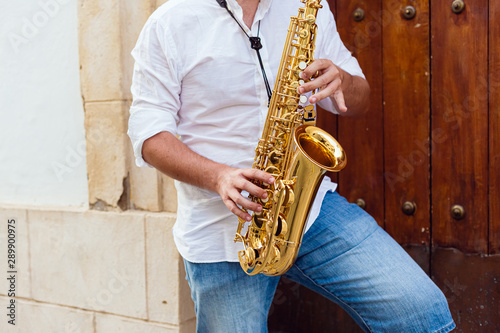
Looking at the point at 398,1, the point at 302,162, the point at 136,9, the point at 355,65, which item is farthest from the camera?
the point at 136,9

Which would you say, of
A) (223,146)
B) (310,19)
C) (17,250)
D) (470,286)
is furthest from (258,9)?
(17,250)

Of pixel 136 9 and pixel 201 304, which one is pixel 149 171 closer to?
pixel 136 9

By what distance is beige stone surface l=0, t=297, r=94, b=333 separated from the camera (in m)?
3.21

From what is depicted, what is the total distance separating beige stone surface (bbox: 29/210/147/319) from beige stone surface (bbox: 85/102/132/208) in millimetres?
112

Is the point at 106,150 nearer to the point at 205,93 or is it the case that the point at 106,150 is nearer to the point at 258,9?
the point at 205,93

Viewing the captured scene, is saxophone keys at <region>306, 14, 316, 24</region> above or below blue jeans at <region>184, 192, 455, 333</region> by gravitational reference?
above

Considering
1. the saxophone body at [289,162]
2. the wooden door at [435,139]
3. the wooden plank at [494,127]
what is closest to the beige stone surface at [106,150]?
the wooden door at [435,139]

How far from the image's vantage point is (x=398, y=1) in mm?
2738

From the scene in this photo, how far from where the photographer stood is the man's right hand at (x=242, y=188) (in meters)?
1.78

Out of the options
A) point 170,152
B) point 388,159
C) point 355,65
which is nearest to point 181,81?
point 170,152

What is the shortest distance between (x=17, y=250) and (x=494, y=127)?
8.84ft

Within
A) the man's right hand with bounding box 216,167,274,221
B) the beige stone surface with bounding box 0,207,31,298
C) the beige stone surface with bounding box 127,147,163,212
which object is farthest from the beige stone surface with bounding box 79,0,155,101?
the man's right hand with bounding box 216,167,274,221

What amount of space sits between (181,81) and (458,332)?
1.76 meters

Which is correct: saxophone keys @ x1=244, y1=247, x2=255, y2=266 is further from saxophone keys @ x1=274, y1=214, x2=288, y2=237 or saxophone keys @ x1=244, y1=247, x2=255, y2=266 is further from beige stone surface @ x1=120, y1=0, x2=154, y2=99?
beige stone surface @ x1=120, y1=0, x2=154, y2=99
